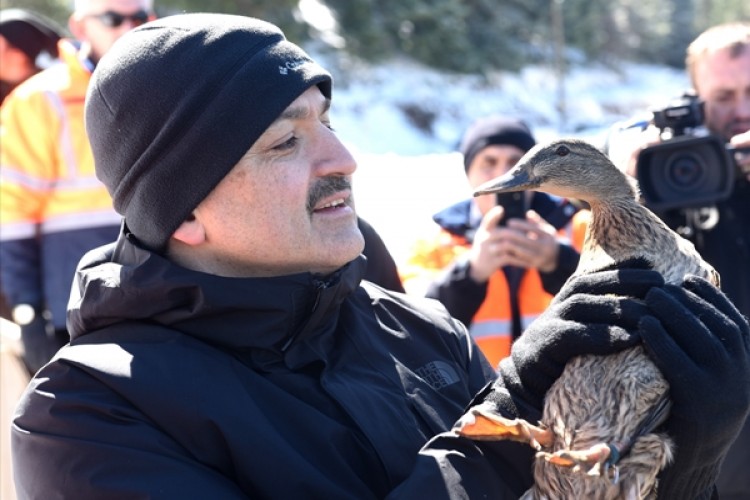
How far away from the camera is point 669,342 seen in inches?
78.9

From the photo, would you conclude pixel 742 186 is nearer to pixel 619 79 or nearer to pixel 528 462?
pixel 528 462

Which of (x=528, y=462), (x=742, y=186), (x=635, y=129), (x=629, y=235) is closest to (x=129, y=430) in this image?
(x=528, y=462)

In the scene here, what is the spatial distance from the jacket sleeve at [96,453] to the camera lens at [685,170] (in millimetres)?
2323

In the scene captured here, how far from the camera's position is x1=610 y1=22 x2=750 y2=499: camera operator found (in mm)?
3584

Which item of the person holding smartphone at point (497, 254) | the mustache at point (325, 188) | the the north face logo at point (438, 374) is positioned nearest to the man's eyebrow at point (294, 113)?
the mustache at point (325, 188)

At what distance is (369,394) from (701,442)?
0.70 meters

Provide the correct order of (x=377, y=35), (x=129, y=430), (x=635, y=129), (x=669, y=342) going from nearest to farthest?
(x=129, y=430), (x=669, y=342), (x=635, y=129), (x=377, y=35)

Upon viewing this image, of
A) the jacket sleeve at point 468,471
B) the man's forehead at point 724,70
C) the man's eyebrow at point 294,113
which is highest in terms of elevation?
the man's forehead at point 724,70

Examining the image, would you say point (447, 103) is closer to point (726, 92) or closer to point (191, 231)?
point (726, 92)

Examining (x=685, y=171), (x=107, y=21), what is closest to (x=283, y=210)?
(x=685, y=171)

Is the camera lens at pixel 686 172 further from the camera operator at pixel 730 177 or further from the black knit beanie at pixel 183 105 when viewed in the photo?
the black knit beanie at pixel 183 105

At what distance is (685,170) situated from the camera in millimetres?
3574

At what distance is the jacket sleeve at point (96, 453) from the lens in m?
1.78

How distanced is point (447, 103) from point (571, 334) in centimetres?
2511
